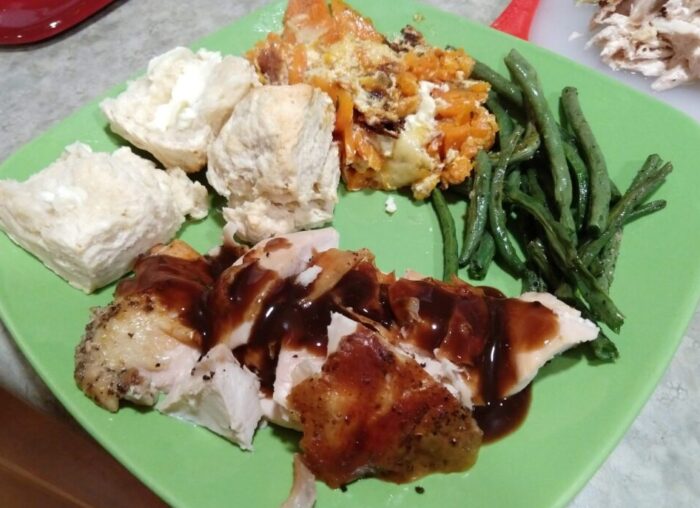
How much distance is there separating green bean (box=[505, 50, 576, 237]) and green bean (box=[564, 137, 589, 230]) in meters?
0.03

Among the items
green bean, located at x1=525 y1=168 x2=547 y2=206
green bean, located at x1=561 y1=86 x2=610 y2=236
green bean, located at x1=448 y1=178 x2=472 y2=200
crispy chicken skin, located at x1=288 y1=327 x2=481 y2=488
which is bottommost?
crispy chicken skin, located at x1=288 y1=327 x2=481 y2=488

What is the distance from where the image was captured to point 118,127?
2.10 meters

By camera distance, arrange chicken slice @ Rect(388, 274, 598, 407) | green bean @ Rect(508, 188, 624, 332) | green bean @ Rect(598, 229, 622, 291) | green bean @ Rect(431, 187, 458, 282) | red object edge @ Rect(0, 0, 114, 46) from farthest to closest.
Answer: red object edge @ Rect(0, 0, 114, 46) < green bean @ Rect(431, 187, 458, 282) < green bean @ Rect(598, 229, 622, 291) < green bean @ Rect(508, 188, 624, 332) < chicken slice @ Rect(388, 274, 598, 407)

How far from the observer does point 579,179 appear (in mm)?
2002

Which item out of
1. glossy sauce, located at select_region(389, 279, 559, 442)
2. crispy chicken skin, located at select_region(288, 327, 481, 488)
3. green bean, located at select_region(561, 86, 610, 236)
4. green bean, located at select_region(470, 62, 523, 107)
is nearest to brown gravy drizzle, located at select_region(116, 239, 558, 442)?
glossy sauce, located at select_region(389, 279, 559, 442)

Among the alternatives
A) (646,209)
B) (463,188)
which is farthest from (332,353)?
(646,209)

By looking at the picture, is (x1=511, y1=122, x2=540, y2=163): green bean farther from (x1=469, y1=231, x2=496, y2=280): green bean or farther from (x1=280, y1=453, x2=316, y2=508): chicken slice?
(x1=280, y1=453, x2=316, y2=508): chicken slice

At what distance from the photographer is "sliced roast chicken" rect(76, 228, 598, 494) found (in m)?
1.46

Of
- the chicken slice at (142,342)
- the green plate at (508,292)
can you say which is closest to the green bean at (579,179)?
the green plate at (508,292)

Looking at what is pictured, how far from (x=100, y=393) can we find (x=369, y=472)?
66 centimetres

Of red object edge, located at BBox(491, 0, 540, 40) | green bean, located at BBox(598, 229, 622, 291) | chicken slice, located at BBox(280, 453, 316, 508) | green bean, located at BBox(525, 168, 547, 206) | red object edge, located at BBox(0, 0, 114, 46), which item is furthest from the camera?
red object edge, located at BBox(0, 0, 114, 46)

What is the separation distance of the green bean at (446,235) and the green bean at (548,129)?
0.31 m

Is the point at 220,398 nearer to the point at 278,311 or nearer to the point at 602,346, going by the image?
the point at 278,311

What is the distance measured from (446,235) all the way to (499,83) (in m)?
0.64
